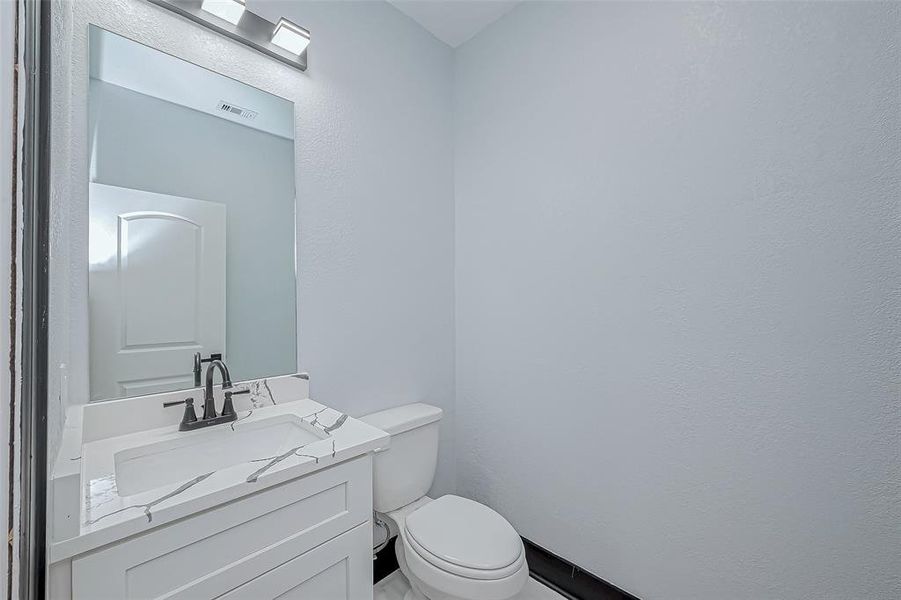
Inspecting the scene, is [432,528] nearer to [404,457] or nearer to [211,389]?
[404,457]

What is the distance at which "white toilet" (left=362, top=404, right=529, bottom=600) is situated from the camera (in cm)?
118

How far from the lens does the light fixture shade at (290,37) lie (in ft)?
4.42

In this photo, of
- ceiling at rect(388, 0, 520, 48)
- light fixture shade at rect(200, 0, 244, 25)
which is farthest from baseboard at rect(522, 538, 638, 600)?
ceiling at rect(388, 0, 520, 48)

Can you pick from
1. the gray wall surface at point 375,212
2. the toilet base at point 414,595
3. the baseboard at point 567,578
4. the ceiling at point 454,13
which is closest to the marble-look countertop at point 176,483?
the gray wall surface at point 375,212

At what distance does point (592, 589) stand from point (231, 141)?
2168 mm

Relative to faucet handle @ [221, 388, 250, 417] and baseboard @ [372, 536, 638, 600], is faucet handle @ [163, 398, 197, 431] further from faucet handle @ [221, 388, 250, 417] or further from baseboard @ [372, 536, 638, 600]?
baseboard @ [372, 536, 638, 600]

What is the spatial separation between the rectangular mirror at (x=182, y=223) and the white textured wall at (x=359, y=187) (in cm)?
4

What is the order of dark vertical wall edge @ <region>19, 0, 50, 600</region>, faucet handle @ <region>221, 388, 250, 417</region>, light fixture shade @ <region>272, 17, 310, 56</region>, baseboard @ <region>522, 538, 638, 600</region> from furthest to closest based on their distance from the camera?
baseboard @ <region>522, 538, 638, 600</region>
light fixture shade @ <region>272, 17, 310, 56</region>
faucet handle @ <region>221, 388, 250, 417</region>
dark vertical wall edge @ <region>19, 0, 50, 600</region>

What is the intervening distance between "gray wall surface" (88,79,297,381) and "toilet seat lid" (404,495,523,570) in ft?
2.45

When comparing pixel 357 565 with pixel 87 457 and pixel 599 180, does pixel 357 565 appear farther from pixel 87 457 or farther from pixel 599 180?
pixel 599 180

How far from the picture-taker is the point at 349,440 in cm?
106

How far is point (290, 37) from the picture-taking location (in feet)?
4.53

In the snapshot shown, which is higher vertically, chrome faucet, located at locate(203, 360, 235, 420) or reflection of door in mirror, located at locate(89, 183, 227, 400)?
reflection of door in mirror, located at locate(89, 183, 227, 400)

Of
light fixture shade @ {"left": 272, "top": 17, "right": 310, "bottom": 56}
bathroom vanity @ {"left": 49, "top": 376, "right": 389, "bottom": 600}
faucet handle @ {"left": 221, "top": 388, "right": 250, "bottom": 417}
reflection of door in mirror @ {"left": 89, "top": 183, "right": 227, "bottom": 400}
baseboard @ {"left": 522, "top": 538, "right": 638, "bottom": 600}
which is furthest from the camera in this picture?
baseboard @ {"left": 522, "top": 538, "right": 638, "bottom": 600}
